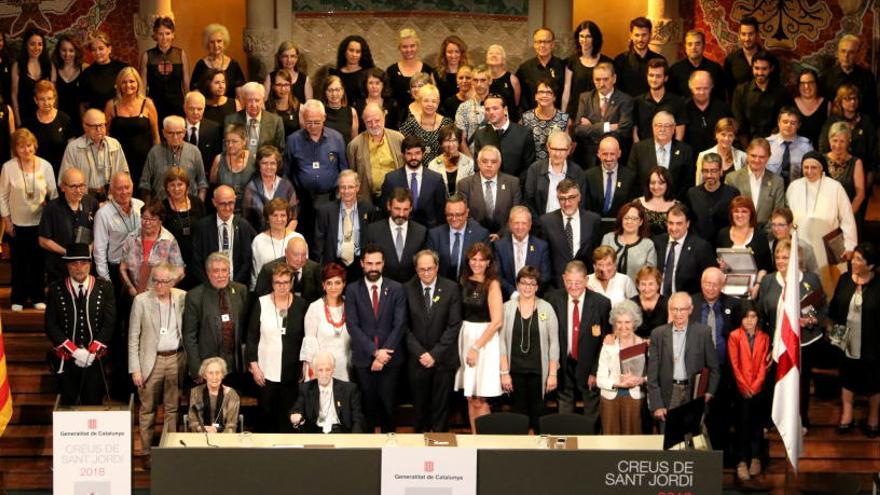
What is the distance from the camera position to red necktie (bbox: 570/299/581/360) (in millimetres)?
11523

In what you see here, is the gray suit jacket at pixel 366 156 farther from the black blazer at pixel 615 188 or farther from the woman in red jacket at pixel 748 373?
the woman in red jacket at pixel 748 373

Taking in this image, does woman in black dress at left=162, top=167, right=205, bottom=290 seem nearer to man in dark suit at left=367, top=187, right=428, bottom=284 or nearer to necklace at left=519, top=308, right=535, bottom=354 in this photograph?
man in dark suit at left=367, top=187, right=428, bottom=284

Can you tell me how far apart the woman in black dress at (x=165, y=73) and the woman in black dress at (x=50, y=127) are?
849 millimetres

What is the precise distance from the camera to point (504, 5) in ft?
51.5

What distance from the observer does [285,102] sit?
13.1 metres

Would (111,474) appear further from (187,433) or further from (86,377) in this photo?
(86,377)

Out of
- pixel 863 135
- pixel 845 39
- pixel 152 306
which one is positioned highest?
pixel 845 39

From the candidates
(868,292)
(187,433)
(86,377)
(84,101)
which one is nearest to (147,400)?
(86,377)

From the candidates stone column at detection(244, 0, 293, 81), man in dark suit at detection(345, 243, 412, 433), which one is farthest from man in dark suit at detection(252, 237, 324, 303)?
stone column at detection(244, 0, 293, 81)

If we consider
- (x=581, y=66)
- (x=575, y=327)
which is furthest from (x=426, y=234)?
(x=581, y=66)

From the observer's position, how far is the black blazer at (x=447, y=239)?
11922 millimetres

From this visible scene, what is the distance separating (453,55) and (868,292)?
370cm

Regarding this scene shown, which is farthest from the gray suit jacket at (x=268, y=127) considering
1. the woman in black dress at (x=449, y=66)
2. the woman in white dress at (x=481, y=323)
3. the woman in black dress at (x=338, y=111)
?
the woman in white dress at (x=481, y=323)

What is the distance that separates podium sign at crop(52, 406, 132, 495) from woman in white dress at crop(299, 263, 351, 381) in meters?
1.79
